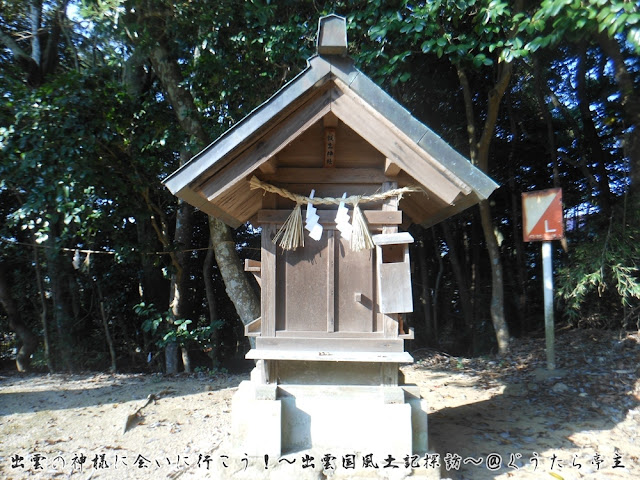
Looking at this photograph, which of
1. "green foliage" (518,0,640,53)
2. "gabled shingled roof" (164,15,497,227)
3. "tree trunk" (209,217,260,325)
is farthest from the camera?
"tree trunk" (209,217,260,325)

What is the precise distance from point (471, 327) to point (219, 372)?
16.8ft

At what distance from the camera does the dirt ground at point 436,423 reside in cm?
341

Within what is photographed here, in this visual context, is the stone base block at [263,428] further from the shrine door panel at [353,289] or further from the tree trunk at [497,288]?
the tree trunk at [497,288]

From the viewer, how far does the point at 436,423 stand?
4.38 m

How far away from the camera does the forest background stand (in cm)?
543

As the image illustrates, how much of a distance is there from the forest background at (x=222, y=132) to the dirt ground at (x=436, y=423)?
98 centimetres

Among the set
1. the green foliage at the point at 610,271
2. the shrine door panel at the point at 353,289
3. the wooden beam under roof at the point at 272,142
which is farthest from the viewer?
the green foliage at the point at 610,271

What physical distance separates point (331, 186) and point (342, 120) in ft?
1.78

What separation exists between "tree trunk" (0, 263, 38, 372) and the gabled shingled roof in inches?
322

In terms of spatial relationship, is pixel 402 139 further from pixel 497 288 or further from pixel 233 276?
pixel 497 288

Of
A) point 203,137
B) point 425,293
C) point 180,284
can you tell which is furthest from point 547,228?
point 180,284

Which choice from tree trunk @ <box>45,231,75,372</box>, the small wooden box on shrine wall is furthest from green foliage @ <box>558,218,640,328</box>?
tree trunk @ <box>45,231,75,372</box>

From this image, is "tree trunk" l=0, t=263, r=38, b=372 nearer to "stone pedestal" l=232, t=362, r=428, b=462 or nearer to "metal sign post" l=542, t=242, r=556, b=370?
"stone pedestal" l=232, t=362, r=428, b=462

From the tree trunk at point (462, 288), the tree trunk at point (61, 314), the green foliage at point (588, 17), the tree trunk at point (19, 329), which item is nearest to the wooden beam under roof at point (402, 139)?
the green foliage at point (588, 17)
